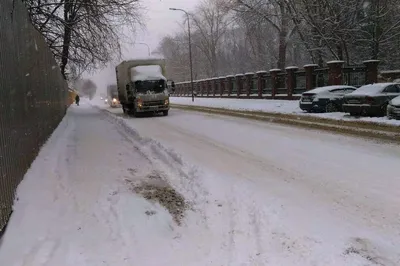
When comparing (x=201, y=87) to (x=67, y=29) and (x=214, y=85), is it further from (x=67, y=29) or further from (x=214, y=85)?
(x=67, y=29)

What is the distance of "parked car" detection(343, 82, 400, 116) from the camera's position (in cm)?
1730

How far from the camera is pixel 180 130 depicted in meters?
15.8

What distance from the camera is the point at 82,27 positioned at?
2181cm

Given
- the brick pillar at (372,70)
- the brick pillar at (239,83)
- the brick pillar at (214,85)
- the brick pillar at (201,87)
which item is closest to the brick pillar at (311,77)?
the brick pillar at (372,70)

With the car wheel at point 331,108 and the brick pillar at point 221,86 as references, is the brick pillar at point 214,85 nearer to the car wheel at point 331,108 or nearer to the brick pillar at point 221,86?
the brick pillar at point 221,86

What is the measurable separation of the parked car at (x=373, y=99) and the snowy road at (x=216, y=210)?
7.67 m

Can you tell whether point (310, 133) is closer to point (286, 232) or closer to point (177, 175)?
point (177, 175)

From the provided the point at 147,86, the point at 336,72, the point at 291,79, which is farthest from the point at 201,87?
the point at 147,86

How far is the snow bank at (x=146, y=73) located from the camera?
81.8 feet

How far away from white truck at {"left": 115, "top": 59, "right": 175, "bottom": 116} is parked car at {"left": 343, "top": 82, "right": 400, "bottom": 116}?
36.3 feet

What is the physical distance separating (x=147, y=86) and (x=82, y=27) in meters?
5.06

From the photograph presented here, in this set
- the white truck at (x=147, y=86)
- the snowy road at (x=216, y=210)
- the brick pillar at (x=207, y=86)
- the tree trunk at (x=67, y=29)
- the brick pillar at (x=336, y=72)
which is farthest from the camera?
the brick pillar at (x=207, y=86)

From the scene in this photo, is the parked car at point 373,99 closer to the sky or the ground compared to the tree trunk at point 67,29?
closer to the ground

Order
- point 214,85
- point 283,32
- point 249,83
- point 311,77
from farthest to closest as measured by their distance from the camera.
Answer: point 214,85 → point 249,83 → point 283,32 → point 311,77
